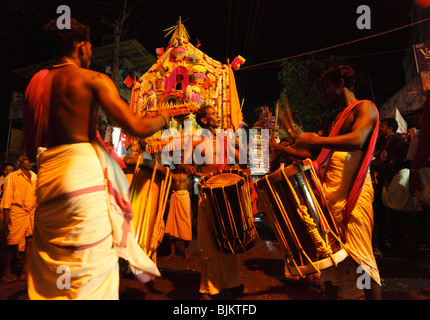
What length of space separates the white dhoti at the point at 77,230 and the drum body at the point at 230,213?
143 centimetres

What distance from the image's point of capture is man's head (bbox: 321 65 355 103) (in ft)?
9.04

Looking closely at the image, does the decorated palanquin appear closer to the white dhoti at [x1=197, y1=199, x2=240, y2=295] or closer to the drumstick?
the white dhoti at [x1=197, y1=199, x2=240, y2=295]

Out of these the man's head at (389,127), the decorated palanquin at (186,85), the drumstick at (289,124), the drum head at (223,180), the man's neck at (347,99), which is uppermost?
the decorated palanquin at (186,85)

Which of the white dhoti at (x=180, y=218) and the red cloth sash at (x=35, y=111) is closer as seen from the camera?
the red cloth sash at (x=35, y=111)

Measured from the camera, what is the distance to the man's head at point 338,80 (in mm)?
2756

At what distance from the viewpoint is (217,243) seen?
10.7 feet

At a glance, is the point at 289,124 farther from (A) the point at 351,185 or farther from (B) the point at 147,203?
(B) the point at 147,203

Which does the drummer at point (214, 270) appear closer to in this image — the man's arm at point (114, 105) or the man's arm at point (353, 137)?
the man's arm at point (353, 137)

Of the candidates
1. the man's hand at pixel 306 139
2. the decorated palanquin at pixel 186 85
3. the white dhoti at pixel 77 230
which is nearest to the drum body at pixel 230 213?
the man's hand at pixel 306 139

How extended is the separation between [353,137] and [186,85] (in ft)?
21.2

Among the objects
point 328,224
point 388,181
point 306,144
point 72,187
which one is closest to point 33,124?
point 72,187

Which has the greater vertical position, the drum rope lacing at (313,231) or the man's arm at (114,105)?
the man's arm at (114,105)

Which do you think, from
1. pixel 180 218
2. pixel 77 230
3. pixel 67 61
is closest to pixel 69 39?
pixel 67 61

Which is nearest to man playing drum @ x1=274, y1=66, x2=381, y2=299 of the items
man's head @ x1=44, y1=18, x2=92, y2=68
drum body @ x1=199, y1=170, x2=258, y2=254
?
drum body @ x1=199, y1=170, x2=258, y2=254
